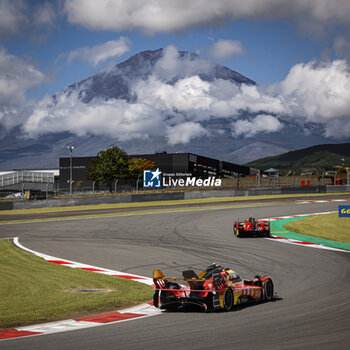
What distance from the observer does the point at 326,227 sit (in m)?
23.8

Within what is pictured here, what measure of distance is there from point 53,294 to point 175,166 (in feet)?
356

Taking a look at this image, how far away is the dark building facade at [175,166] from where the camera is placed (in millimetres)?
117438

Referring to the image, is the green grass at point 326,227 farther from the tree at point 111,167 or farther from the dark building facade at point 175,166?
the dark building facade at point 175,166

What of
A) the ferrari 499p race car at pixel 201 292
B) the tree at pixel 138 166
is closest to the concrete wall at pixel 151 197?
the ferrari 499p race car at pixel 201 292

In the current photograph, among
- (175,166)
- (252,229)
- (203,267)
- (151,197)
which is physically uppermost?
(175,166)

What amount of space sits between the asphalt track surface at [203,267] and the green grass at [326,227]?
319 cm

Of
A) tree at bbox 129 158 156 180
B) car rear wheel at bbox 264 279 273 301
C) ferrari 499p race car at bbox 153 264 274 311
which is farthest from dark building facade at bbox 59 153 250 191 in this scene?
ferrari 499p race car at bbox 153 264 274 311

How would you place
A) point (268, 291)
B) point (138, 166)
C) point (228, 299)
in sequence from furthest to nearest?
point (138, 166) < point (268, 291) < point (228, 299)

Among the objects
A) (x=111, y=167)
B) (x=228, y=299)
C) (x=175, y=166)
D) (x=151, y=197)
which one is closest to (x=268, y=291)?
(x=228, y=299)

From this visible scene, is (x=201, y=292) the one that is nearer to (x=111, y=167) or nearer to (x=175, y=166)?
(x=111, y=167)

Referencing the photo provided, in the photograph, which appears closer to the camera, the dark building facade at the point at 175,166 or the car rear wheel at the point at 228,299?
the car rear wheel at the point at 228,299

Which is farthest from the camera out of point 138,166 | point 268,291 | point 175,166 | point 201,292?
point 175,166

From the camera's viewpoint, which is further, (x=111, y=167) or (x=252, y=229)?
(x=111, y=167)

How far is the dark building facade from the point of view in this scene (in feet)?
385
